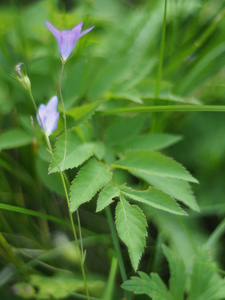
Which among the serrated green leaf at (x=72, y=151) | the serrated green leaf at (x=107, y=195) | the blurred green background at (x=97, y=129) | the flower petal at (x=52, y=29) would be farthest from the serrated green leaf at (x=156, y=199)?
the flower petal at (x=52, y=29)

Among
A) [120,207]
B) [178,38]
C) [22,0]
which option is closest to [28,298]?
[120,207]

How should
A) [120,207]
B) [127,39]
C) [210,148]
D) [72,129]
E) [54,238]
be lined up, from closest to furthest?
[120,207], [72,129], [54,238], [210,148], [127,39]

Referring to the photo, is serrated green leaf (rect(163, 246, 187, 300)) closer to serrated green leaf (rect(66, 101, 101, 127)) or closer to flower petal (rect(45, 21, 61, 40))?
serrated green leaf (rect(66, 101, 101, 127))

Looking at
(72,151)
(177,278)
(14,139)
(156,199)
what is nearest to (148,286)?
(177,278)

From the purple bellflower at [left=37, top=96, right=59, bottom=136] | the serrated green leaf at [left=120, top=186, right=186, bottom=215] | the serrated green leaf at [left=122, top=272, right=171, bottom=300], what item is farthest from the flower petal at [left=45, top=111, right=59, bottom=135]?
the serrated green leaf at [left=122, top=272, right=171, bottom=300]

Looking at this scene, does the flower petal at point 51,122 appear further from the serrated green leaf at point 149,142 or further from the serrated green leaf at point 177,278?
the serrated green leaf at point 177,278

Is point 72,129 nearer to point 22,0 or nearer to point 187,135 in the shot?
point 187,135
